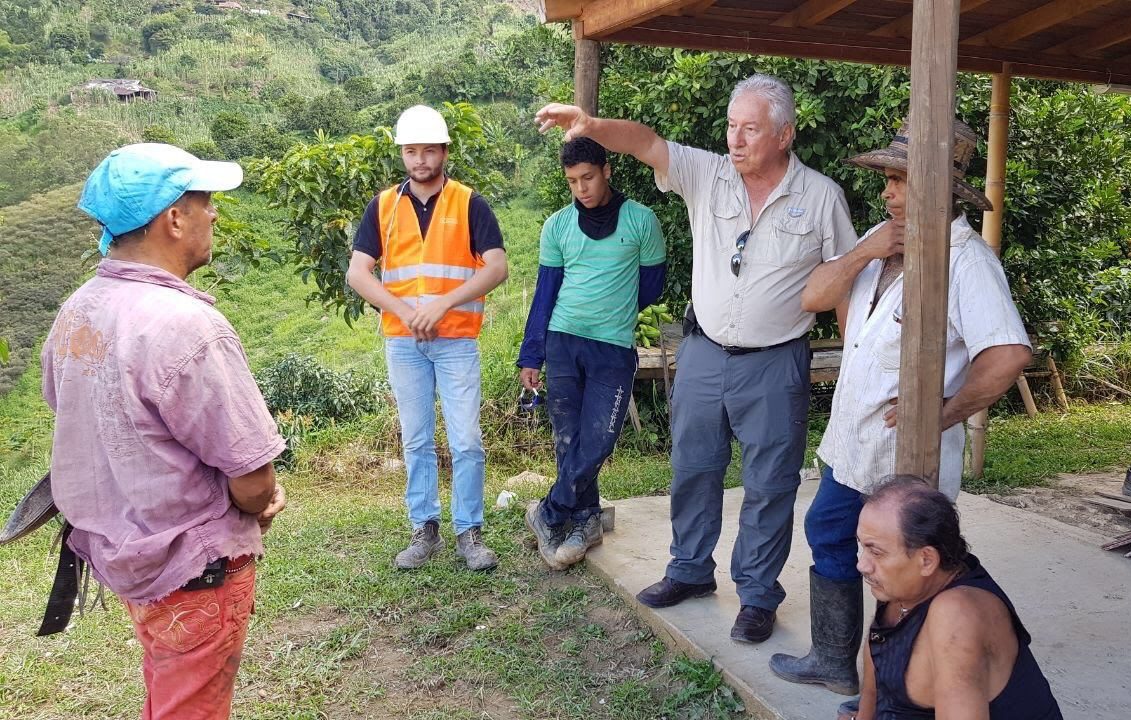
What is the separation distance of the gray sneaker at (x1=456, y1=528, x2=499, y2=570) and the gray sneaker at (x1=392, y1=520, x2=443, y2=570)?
125 mm

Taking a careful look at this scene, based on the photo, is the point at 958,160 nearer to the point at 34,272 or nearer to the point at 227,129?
the point at 34,272

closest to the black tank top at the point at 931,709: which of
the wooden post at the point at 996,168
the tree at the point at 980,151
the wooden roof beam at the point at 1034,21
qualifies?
the wooden roof beam at the point at 1034,21

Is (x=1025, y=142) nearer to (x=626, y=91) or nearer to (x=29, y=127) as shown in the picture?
(x=626, y=91)

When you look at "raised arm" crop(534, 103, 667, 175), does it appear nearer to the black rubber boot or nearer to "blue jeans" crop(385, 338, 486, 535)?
"blue jeans" crop(385, 338, 486, 535)

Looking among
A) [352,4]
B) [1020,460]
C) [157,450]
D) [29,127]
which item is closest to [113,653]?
[157,450]

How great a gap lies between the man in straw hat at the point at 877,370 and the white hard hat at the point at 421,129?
1.90 metres

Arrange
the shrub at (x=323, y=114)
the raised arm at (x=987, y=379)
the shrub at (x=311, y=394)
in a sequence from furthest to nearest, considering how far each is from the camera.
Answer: the shrub at (x=323, y=114)
the shrub at (x=311, y=394)
the raised arm at (x=987, y=379)

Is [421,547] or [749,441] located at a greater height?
[749,441]

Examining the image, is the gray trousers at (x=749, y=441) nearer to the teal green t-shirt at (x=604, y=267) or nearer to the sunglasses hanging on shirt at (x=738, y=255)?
the sunglasses hanging on shirt at (x=738, y=255)

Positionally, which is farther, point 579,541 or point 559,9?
point 579,541

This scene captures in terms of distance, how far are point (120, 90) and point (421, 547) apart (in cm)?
3421

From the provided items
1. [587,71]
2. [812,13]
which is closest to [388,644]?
[587,71]

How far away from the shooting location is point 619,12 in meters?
3.98

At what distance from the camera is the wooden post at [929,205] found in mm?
2400
